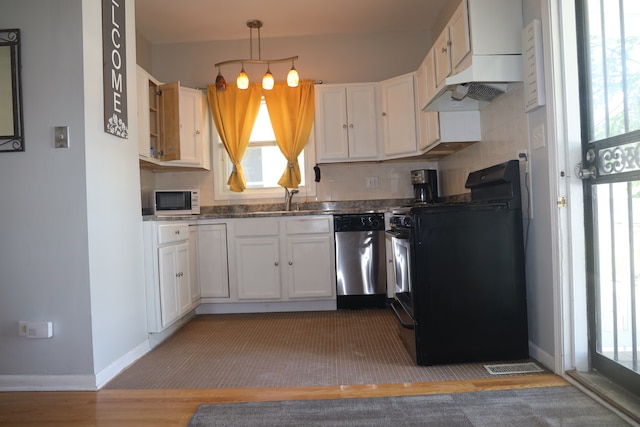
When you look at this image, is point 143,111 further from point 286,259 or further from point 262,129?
point 286,259

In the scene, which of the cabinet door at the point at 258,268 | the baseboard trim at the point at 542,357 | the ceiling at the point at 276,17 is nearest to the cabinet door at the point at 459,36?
the ceiling at the point at 276,17

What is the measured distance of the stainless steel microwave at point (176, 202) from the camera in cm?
411

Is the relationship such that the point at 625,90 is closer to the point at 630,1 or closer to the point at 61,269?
the point at 630,1

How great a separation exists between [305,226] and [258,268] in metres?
0.57

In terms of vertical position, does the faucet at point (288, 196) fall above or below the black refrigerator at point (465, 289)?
above

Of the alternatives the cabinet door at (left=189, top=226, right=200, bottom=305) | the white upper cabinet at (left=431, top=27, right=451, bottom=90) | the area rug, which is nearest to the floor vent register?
the area rug

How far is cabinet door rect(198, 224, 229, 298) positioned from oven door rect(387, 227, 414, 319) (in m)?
1.70

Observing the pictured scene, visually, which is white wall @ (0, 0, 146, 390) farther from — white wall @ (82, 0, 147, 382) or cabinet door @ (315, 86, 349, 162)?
cabinet door @ (315, 86, 349, 162)

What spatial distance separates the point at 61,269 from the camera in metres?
2.33

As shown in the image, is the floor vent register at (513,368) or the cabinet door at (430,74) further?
the cabinet door at (430,74)

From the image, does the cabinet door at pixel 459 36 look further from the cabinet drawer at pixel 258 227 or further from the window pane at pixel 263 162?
the window pane at pixel 263 162

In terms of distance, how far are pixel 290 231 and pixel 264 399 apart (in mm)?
2005

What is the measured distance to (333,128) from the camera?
4.37 metres

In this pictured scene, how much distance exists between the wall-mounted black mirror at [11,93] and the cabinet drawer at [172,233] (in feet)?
3.38
